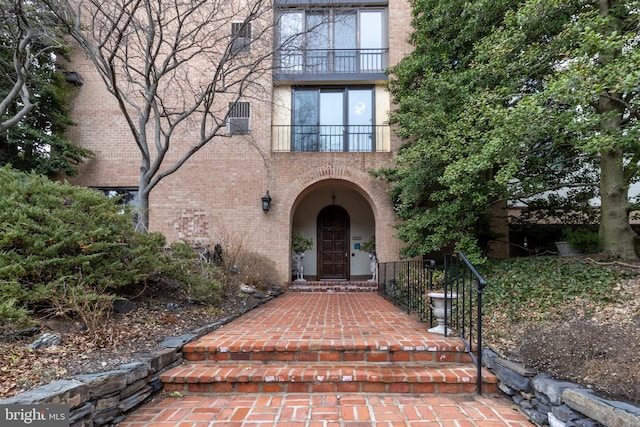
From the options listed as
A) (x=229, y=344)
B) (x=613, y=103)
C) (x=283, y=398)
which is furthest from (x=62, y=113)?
(x=613, y=103)

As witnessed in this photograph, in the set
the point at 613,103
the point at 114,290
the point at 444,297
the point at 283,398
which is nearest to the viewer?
the point at 283,398

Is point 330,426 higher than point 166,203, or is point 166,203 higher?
point 166,203

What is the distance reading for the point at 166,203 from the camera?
8.80 meters

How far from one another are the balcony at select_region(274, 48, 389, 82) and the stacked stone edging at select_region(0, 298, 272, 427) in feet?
26.0

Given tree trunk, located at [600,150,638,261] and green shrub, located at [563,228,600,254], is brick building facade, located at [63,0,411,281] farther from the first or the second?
tree trunk, located at [600,150,638,261]

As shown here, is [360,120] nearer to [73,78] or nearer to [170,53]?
[170,53]

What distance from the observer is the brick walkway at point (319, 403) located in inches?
97.7

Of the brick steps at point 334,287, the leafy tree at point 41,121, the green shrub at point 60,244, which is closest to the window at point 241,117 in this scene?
the leafy tree at point 41,121

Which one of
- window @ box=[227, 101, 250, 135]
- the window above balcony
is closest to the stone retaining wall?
window @ box=[227, 101, 250, 135]

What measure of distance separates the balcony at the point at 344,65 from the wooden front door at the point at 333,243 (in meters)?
4.12

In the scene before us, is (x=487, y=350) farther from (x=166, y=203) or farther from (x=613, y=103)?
(x=166, y=203)

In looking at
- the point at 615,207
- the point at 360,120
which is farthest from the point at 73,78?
the point at 615,207

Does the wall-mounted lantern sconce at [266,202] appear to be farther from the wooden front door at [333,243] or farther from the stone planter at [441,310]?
the stone planter at [441,310]

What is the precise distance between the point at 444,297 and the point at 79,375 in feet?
11.8
